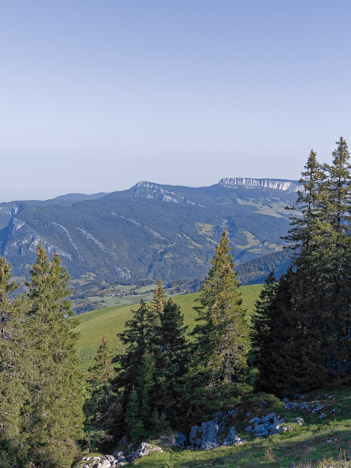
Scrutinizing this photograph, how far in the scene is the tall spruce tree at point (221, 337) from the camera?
86.9 ft

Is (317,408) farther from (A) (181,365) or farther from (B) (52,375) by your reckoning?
(B) (52,375)

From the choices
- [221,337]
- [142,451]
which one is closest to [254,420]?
[221,337]

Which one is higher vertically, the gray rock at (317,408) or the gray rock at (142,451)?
the gray rock at (317,408)

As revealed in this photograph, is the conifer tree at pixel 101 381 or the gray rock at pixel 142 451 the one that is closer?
the gray rock at pixel 142 451

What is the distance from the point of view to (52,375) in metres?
24.6

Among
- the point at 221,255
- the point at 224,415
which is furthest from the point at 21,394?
the point at 221,255

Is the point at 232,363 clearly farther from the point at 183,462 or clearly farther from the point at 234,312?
the point at 183,462

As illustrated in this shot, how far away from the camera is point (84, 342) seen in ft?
275

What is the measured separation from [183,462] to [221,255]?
13693mm

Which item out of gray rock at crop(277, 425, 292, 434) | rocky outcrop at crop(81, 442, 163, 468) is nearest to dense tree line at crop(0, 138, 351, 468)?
rocky outcrop at crop(81, 442, 163, 468)

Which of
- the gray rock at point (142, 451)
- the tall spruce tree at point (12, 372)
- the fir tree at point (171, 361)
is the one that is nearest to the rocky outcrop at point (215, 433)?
the gray rock at point (142, 451)

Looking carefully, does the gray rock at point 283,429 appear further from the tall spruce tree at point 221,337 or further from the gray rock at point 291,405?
the tall spruce tree at point 221,337

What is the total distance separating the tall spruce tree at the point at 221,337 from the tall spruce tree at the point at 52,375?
9.38m

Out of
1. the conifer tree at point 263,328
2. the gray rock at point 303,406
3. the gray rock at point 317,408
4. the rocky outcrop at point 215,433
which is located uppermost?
the conifer tree at point 263,328
